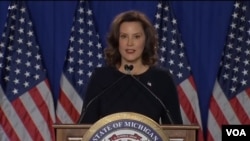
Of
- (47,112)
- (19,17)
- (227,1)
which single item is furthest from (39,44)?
(227,1)

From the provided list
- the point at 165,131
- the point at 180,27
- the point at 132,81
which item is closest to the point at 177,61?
the point at 180,27

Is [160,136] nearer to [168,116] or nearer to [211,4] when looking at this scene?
[168,116]

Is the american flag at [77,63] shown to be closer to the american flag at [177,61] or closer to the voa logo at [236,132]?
the american flag at [177,61]

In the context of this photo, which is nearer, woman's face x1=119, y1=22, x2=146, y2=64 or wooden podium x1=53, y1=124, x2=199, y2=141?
wooden podium x1=53, y1=124, x2=199, y2=141

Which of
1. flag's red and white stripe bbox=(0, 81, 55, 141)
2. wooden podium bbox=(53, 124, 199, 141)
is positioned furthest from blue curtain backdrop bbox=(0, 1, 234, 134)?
wooden podium bbox=(53, 124, 199, 141)

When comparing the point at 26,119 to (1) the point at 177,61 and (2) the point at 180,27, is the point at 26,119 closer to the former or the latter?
(1) the point at 177,61

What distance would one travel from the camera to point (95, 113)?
2344 mm

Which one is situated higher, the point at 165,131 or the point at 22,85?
the point at 22,85

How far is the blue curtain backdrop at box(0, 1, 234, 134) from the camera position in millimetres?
4895

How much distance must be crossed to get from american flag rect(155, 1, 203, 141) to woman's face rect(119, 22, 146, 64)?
7.61 feet

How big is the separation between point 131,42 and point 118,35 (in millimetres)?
118

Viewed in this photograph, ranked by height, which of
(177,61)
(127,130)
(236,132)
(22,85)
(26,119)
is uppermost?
(177,61)

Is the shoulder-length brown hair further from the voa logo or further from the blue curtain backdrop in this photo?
the blue curtain backdrop

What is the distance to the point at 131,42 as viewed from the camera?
239cm
